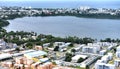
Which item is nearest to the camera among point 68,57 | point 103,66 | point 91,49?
point 103,66

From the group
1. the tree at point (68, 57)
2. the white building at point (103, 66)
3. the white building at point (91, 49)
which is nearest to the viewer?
the white building at point (103, 66)

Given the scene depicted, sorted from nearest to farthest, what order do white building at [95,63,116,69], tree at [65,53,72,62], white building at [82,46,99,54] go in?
white building at [95,63,116,69] → tree at [65,53,72,62] → white building at [82,46,99,54]

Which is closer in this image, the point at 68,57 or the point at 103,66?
the point at 103,66

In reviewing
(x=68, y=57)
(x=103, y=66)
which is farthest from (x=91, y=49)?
(x=103, y=66)

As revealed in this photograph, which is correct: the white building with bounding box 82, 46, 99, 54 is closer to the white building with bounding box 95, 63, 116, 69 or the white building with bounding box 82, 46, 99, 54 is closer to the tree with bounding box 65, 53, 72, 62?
the tree with bounding box 65, 53, 72, 62

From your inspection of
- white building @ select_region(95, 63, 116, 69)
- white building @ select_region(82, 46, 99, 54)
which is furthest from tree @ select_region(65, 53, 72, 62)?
white building @ select_region(95, 63, 116, 69)

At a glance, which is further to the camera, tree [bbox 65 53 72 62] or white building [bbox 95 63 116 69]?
tree [bbox 65 53 72 62]

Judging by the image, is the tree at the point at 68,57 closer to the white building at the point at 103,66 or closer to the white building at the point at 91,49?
the white building at the point at 91,49

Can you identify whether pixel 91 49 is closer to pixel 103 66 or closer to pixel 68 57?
pixel 68 57

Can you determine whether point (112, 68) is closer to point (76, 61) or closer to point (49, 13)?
point (76, 61)

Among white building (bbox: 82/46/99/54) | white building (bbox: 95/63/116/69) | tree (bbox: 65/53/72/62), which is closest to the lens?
white building (bbox: 95/63/116/69)

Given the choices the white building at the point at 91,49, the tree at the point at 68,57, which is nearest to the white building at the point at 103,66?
the tree at the point at 68,57

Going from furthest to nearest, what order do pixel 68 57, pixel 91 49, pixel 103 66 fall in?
pixel 91 49, pixel 68 57, pixel 103 66
